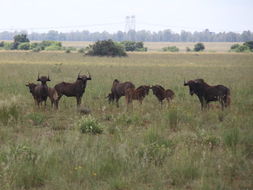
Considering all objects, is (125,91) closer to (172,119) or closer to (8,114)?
(172,119)

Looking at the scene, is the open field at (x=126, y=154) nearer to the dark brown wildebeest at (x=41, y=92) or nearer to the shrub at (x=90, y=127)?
the shrub at (x=90, y=127)

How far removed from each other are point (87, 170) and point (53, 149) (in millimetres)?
1545

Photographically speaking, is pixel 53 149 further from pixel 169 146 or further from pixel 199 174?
pixel 199 174

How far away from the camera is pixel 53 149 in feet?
28.0

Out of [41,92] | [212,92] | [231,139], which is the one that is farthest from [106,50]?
[231,139]

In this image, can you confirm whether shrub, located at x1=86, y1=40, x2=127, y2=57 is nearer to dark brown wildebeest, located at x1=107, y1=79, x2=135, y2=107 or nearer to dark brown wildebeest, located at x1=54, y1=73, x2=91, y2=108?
dark brown wildebeest, located at x1=107, y1=79, x2=135, y2=107

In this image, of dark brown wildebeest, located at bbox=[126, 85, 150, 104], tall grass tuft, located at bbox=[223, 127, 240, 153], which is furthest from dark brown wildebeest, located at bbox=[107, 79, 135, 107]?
tall grass tuft, located at bbox=[223, 127, 240, 153]

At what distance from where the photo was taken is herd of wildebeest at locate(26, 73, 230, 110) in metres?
14.3

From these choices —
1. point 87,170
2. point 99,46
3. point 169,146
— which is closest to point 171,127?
point 169,146

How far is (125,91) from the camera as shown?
15.4 metres

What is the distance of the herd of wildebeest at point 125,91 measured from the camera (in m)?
14.3

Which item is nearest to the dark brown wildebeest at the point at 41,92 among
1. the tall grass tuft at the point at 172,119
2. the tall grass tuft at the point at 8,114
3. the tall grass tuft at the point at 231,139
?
the tall grass tuft at the point at 8,114

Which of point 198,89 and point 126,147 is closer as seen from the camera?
point 126,147

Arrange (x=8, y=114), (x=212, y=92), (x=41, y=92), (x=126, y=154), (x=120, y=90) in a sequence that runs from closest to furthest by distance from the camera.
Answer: (x=126, y=154) < (x=8, y=114) < (x=212, y=92) < (x=41, y=92) < (x=120, y=90)
